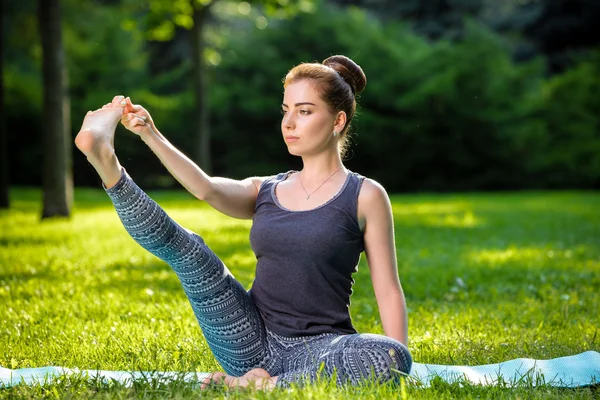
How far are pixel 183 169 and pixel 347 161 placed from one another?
1863cm

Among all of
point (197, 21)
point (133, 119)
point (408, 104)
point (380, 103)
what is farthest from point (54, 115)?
point (380, 103)

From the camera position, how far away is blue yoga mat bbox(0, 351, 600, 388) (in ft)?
9.92

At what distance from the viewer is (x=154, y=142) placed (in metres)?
2.92

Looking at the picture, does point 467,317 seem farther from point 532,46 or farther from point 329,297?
point 532,46

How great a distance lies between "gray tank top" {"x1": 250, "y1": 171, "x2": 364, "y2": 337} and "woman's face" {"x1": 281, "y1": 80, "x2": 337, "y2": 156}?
0.20m

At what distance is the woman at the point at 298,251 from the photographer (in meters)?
2.83

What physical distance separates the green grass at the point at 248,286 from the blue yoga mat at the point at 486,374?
74 millimetres

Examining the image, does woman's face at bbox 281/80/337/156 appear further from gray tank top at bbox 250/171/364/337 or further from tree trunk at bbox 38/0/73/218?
tree trunk at bbox 38/0/73/218

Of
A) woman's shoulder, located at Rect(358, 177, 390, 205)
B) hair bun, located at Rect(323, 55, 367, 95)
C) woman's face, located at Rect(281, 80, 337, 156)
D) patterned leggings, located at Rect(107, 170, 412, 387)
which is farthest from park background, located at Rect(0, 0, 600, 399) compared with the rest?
hair bun, located at Rect(323, 55, 367, 95)

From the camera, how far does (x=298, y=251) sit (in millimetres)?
2938

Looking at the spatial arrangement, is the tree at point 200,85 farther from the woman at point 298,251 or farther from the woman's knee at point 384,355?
the woman's knee at point 384,355

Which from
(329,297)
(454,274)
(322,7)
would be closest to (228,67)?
(322,7)

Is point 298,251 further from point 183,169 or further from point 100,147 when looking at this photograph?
point 100,147

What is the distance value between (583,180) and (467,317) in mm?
19442
